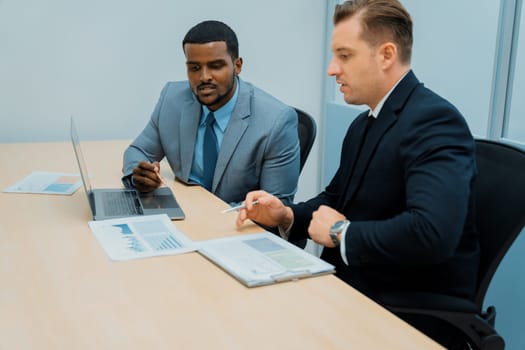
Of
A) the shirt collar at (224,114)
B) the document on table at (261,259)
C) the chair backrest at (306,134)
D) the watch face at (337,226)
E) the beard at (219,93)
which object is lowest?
the document on table at (261,259)

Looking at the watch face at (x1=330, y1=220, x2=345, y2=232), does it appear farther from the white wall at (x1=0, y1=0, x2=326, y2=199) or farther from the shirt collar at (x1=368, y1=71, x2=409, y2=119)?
the white wall at (x1=0, y1=0, x2=326, y2=199)

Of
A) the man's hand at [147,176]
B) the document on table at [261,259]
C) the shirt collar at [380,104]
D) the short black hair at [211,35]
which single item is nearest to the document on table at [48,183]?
the man's hand at [147,176]

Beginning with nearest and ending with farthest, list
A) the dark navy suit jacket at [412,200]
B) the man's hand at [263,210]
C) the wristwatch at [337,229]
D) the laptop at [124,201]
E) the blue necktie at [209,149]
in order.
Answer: the dark navy suit jacket at [412,200] < the wristwatch at [337,229] < the man's hand at [263,210] < the laptop at [124,201] < the blue necktie at [209,149]

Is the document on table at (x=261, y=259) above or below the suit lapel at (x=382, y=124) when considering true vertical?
below

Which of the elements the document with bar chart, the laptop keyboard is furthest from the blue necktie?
the document with bar chart

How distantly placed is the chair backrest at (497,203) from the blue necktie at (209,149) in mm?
995

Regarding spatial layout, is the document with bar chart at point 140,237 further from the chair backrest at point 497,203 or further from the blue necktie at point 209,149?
the chair backrest at point 497,203

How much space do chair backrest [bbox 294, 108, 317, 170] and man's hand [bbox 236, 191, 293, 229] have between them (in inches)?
21.7

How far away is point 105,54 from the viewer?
9.70 ft

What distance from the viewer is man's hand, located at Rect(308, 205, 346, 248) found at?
1409mm

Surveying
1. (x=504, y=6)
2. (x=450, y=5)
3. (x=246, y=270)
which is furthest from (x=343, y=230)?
(x=450, y=5)

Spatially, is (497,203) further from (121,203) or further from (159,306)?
(121,203)

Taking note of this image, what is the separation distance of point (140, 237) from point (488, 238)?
89 centimetres

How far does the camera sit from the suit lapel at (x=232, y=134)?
2.04 metres
